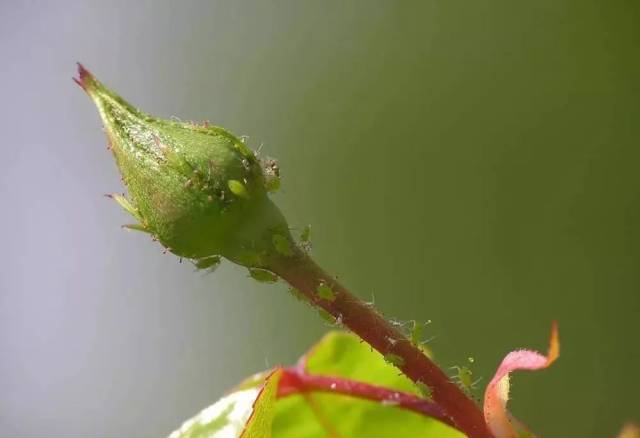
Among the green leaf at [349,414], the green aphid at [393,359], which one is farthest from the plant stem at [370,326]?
the green leaf at [349,414]

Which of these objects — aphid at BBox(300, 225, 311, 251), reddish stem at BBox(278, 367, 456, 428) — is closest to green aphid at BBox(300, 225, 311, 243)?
aphid at BBox(300, 225, 311, 251)

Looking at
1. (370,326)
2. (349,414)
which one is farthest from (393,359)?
(349,414)

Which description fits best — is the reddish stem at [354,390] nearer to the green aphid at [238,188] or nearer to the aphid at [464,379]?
the aphid at [464,379]

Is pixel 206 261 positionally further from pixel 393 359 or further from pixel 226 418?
pixel 226 418

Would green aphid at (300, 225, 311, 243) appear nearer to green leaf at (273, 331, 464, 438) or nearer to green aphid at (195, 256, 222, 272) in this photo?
green aphid at (195, 256, 222, 272)

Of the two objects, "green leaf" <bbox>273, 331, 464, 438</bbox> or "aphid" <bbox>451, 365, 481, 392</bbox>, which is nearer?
"aphid" <bbox>451, 365, 481, 392</bbox>

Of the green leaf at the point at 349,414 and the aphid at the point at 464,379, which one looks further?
the green leaf at the point at 349,414
